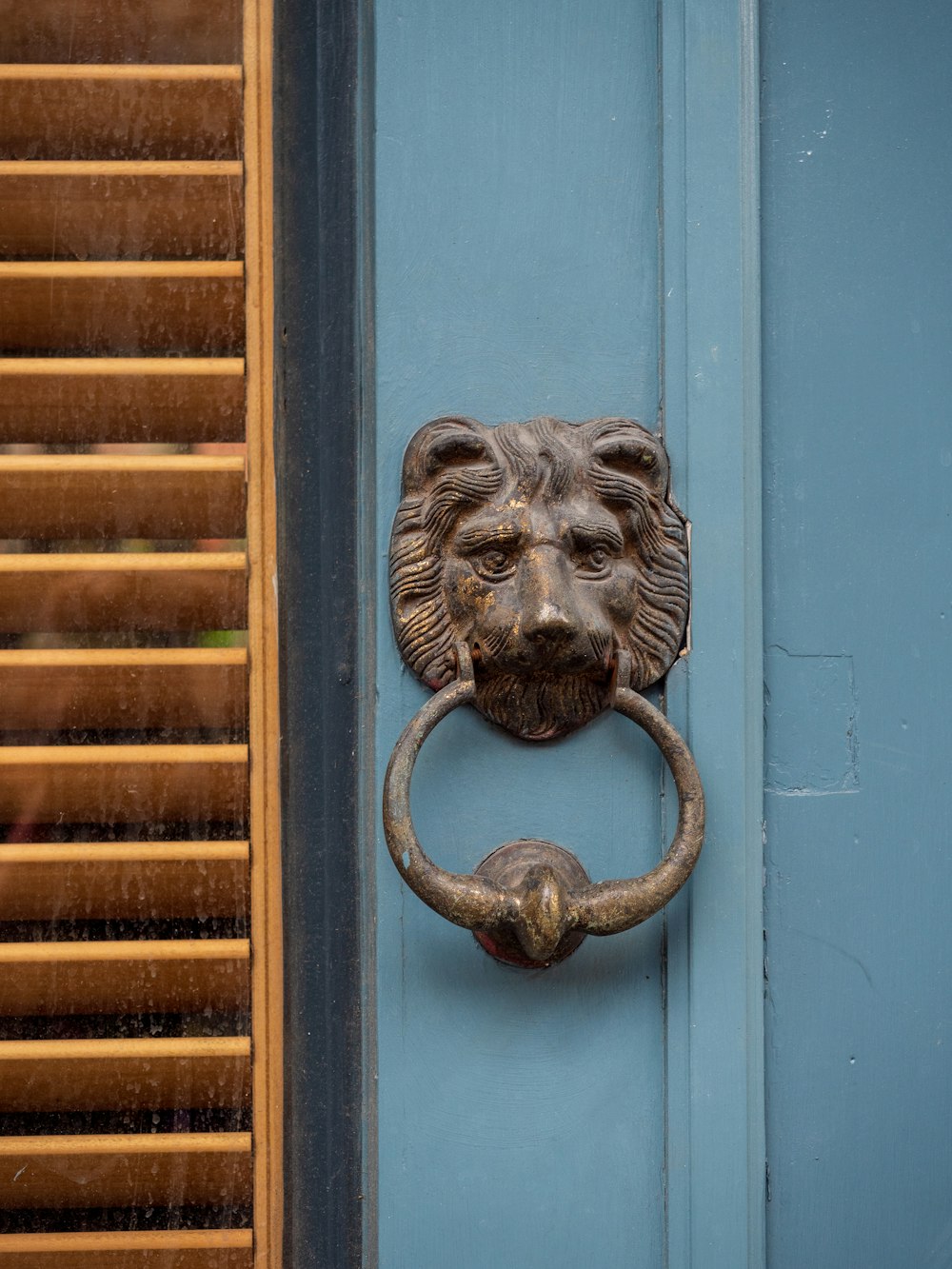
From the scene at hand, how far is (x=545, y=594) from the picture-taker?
626 mm

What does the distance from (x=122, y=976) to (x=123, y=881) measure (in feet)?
0.18

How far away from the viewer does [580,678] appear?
2.17 ft

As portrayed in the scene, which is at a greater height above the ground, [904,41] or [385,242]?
[904,41]

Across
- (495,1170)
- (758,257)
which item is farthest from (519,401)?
(495,1170)

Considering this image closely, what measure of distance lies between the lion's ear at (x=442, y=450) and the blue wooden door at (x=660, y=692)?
0.01 m

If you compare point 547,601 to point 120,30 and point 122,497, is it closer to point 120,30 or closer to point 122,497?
point 122,497

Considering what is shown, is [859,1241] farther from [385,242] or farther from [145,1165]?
[385,242]

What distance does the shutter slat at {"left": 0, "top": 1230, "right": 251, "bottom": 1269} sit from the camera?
0.65 meters

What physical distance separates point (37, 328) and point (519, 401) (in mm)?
303

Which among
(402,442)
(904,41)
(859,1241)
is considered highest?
(904,41)

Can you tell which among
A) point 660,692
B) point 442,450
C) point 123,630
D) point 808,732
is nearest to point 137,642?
point 123,630

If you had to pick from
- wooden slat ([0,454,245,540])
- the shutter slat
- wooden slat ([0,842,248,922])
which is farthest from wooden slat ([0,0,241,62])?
the shutter slat

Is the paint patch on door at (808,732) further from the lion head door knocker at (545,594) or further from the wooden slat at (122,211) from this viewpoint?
the wooden slat at (122,211)

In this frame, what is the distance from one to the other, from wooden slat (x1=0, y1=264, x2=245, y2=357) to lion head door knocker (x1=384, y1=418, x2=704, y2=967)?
15 centimetres
